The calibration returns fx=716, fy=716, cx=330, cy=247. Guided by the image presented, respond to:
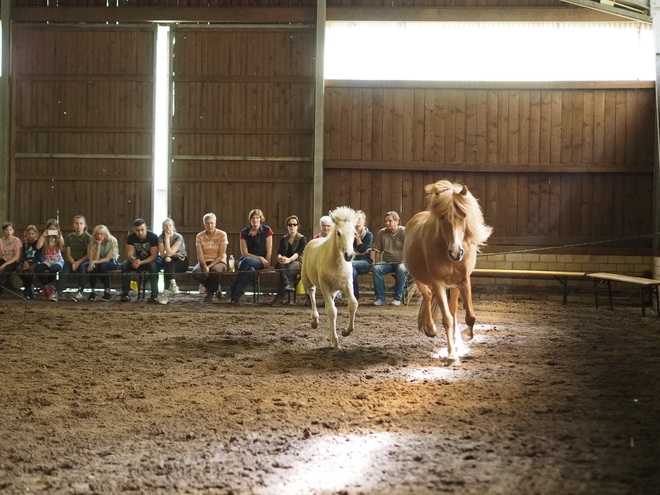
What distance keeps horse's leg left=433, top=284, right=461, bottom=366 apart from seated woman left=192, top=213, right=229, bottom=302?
5279mm

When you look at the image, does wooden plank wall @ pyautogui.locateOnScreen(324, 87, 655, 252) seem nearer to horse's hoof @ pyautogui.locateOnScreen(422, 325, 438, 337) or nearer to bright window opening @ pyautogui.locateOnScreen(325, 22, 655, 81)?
bright window opening @ pyautogui.locateOnScreen(325, 22, 655, 81)

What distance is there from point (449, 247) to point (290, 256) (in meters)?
5.25

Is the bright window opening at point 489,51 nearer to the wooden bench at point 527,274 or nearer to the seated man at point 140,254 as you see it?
the wooden bench at point 527,274

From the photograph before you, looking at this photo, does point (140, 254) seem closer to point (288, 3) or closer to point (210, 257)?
point (210, 257)

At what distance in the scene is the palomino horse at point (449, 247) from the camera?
18.9 feet

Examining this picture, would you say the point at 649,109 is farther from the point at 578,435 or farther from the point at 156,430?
the point at 156,430

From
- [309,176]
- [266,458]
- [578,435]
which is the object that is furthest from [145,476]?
[309,176]

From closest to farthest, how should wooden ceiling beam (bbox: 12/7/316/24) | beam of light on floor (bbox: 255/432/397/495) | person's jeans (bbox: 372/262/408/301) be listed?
beam of light on floor (bbox: 255/432/397/495) < person's jeans (bbox: 372/262/408/301) < wooden ceiling beam (bbox: 12/7/316/24)

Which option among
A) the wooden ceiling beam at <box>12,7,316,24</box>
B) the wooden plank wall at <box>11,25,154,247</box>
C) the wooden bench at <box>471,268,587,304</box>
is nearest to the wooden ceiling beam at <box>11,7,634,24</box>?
the wooden ceiling beam at <box>12,7,316,24</box>

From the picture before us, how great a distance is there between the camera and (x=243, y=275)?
415 inches

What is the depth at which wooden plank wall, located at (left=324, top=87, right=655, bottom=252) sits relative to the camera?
40.1ft

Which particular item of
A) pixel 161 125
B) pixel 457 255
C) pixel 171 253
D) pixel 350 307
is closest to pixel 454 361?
pixel 457 255

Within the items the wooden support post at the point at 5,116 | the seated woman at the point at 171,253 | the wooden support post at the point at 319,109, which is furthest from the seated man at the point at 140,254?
the wooden support post at the point at 5,116

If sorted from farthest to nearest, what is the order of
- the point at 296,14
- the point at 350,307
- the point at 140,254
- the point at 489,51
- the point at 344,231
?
the point at 296,14, the point at 489,51, the point at 140,254, the point at 350,307, the point at 344,231
